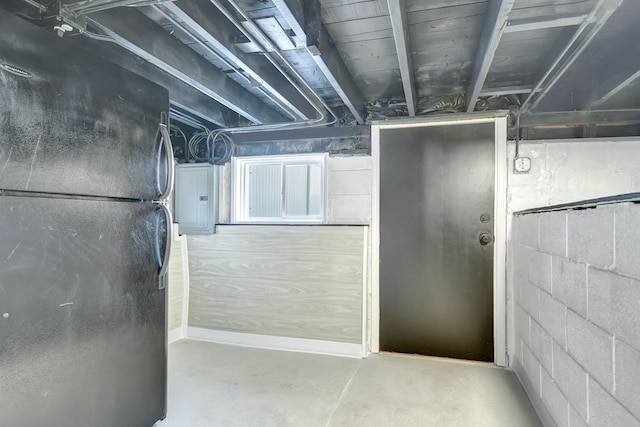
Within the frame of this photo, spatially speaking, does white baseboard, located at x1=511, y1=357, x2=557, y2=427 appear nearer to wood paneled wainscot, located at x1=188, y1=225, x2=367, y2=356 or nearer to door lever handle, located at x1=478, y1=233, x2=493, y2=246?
door lever handle, located at x1=478, y1=233, x2=493, y2=246

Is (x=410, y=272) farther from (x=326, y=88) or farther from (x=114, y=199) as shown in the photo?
(x=114, y=199)

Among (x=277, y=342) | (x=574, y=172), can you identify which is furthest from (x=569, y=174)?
(x=277, y=342)

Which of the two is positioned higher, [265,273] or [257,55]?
[257,55]

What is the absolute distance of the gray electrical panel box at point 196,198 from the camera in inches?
133

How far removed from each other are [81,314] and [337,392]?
1.61 m

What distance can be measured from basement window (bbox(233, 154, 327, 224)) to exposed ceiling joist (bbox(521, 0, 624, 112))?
5.55 ft

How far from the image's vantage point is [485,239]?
2.82m

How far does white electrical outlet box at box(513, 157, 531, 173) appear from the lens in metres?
2.73

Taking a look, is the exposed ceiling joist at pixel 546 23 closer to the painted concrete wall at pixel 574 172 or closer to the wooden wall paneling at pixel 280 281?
the painted concrete wall at pixel 574 172

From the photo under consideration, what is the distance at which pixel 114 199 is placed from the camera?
1.59 meters

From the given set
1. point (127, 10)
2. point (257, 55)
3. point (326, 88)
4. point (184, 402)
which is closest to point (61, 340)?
point (184, 402)

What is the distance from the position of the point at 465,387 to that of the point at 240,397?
1.51m

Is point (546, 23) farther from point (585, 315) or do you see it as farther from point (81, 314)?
point (81, 314)

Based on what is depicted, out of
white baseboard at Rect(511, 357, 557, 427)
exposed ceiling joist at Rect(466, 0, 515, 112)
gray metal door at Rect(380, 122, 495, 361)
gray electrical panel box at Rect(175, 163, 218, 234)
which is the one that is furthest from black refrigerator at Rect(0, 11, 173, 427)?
white baseboard at Rect(511, 357, 557, 427)
